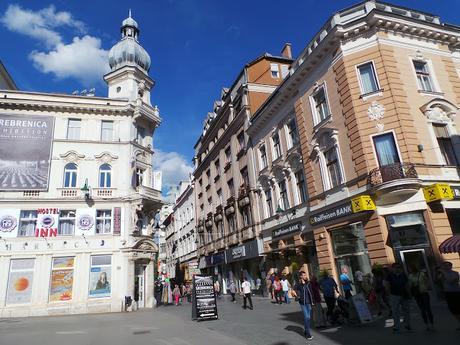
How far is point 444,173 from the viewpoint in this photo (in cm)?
1628

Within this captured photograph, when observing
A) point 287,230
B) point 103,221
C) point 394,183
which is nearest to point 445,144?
point 394,183

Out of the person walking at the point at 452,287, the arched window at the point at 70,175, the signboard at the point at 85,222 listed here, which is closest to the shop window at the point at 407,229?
the person walking at the point at 452,287

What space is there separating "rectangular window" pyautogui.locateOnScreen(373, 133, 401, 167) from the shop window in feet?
8.58

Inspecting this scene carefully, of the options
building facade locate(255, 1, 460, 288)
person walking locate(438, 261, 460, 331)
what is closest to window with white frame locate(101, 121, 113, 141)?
building facade locate(255, 1, 460, 288)

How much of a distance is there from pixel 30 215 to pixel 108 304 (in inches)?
356

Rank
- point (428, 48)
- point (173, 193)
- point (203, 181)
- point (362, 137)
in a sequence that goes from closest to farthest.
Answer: point (362, 137), point (428, 48), point (203, 181), point (173, 193)

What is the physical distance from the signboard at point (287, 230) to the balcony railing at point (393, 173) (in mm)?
7033

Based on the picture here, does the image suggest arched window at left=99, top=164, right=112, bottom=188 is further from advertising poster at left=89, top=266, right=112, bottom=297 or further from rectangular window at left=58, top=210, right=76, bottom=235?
advertising poster at left=89, top=266, right=112, bottom=297

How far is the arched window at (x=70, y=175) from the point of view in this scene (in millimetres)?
27812

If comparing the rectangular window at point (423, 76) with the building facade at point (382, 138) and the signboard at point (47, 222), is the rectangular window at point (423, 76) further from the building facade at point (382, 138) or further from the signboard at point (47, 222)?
the signboard at point (47, 222)

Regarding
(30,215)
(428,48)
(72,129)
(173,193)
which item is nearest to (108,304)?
(30,215)

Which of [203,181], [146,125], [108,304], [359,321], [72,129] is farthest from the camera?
[203,181]

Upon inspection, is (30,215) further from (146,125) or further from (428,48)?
(428,48)

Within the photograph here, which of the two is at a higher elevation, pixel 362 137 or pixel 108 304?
pixel 362 137
